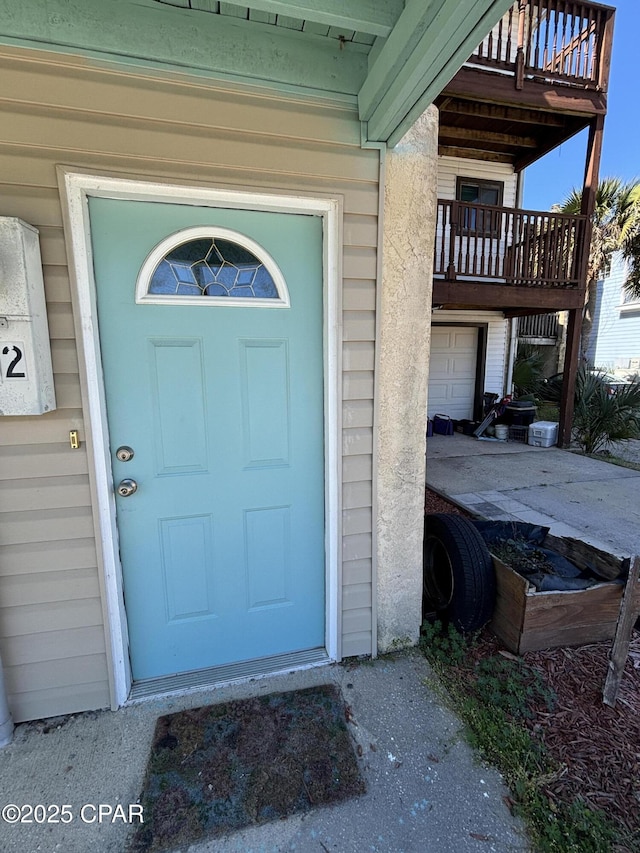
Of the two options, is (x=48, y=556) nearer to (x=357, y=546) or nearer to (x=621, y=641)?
(x=357, y=546)

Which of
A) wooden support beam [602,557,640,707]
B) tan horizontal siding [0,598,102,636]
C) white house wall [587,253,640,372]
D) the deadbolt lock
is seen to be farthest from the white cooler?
white house wall [587,253,640,372]

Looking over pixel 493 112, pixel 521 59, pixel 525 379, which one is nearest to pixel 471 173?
pixel 493 112

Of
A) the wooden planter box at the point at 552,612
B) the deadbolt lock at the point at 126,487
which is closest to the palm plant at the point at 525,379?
the wooden planter box at the point at 552,612

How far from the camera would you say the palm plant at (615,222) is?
904 centimetres

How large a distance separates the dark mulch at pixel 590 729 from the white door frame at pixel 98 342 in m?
1.01

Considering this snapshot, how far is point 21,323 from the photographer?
136 cm

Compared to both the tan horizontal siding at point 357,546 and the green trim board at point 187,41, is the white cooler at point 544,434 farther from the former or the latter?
the green trim board at point 187,41

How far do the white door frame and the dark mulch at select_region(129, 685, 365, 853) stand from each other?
1.36 ft

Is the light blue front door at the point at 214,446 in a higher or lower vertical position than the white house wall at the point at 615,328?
lower

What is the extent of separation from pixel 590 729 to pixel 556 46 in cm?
754

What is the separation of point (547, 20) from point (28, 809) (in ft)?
28.3

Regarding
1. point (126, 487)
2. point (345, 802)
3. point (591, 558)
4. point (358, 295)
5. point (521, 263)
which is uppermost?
point (521, 263)

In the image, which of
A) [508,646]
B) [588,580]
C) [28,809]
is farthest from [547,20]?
[28,809]

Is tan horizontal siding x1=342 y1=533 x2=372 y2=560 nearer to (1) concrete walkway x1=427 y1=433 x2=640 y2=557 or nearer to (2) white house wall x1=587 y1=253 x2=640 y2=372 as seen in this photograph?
(1) concrete walkway x1=427 y1=433 x2=640 y2=557
